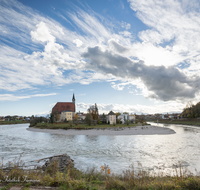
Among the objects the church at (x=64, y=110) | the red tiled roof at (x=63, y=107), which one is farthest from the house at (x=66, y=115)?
the red tiled roof at (x=63, y=107)

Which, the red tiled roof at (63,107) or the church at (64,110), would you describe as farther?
the red tiled roof at (63,107)

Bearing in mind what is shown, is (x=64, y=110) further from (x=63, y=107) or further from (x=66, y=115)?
(x=66, y=115)

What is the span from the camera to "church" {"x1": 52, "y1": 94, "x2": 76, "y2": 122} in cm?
9029

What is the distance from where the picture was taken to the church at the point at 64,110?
3555 inches

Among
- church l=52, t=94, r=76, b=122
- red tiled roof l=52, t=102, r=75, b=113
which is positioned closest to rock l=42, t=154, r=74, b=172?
church l=52, t=94, r=76, b=122

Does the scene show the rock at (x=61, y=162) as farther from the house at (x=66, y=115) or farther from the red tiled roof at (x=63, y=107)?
the red tiled roof at (x=63, y=107)

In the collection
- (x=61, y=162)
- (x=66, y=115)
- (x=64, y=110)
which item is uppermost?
(x=64, y=110)

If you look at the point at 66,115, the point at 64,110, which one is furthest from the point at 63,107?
the point at 66,115

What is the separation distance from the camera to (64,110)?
96.1 metres

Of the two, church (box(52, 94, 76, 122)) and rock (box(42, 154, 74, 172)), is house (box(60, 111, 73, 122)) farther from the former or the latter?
rock (box(42, 154, 74, 172))

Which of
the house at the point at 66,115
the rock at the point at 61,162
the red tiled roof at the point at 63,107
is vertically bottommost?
the rock at the point at 61,162

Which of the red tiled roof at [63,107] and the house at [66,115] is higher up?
the red tiled roof at [63,107]

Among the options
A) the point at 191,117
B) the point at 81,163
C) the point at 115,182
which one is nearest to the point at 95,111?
the point at 81,163

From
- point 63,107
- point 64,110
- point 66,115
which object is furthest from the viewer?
point 63,107
